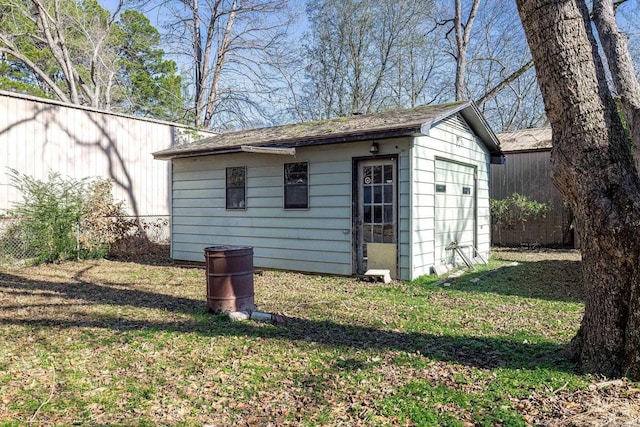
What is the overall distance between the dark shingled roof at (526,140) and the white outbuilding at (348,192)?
4.31m

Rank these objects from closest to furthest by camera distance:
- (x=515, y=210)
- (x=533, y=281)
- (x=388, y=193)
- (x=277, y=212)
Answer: (x=533, y=281)
(x=388, y=193)
(x=277, y=212)
(x=515, y=210)

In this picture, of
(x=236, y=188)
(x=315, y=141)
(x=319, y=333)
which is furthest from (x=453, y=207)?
(x=319, y=333)

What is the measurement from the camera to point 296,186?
9016mm

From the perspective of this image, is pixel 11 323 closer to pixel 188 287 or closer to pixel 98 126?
pixel 188 287

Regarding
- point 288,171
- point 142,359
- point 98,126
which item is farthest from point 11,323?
point 98,126

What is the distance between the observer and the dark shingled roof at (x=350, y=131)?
24.9 feet

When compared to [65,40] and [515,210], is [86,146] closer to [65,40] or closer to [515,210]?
[65,40]

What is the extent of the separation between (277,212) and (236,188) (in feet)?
4.47

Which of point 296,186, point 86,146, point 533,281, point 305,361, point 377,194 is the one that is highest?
point 86,146

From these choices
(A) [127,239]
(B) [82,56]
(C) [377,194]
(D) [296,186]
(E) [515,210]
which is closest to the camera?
(C) [377,194]

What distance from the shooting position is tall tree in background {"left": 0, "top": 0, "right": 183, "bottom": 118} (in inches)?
688

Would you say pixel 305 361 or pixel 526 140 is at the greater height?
pixel 526 140

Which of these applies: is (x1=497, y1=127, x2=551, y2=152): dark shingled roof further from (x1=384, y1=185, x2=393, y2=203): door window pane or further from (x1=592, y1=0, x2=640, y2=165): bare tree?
(x1=384, y1=185, x2=393, y2=203): door window pane

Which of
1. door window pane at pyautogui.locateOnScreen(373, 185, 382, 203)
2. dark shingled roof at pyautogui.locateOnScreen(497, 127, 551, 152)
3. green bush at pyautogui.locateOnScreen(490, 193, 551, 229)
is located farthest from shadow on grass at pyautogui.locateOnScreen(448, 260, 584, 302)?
dark shingled roof at pyautogui.locateOnScreen(497, 127, 551, 152)
